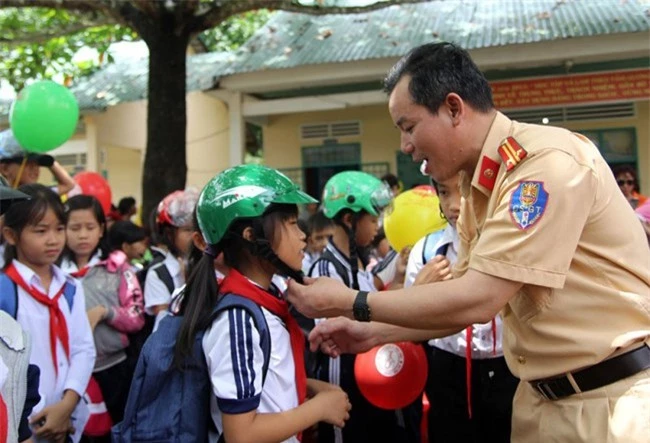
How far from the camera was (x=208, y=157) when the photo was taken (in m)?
12.0

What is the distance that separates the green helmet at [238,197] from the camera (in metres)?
2.13

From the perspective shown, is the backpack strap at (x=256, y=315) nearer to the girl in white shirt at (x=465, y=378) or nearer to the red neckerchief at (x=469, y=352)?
the girl in white shirt at (x=465, y=378)

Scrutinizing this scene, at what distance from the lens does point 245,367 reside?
6.31ft

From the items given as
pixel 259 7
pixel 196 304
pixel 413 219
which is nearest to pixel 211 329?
pixel 196 304

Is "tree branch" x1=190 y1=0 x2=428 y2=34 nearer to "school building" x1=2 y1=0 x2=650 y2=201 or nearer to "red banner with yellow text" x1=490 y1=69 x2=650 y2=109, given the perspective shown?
"school building" x1=2 y1=0 x2=650 y2=201

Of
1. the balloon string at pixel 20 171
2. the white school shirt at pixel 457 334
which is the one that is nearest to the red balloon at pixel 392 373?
the white school shirt at pixel 457 334

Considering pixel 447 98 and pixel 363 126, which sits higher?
pixel 363 126

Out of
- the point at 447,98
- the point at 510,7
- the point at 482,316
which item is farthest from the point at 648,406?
the point at 510,7

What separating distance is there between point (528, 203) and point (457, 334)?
4.66 feet

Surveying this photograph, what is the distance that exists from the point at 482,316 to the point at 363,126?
9313mm

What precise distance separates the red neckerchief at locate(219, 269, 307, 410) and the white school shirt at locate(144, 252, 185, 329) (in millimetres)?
1846

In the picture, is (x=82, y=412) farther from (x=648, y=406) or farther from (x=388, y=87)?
(x=648, y=406)

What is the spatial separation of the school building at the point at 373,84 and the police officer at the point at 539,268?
6622 mm

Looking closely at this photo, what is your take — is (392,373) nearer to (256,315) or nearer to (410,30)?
(256,315)
